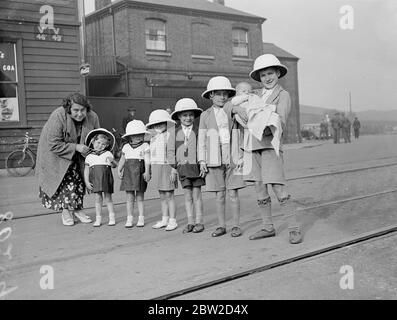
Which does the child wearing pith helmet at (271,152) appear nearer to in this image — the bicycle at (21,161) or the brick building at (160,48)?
the bicycle at (21,161)

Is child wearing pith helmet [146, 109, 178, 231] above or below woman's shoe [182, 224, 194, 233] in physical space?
above

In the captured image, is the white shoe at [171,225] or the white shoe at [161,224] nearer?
the white shoe at [171,225]

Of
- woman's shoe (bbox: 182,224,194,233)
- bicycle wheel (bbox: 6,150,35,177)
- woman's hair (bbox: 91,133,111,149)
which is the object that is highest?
woman's hair (bbox: 91,133,111,149)

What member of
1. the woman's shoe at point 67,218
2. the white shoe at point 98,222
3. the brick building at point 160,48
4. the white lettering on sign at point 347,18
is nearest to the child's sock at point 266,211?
the white lettering on sign at point 347,18

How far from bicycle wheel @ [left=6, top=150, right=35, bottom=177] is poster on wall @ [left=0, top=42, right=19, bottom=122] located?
108 centimetres

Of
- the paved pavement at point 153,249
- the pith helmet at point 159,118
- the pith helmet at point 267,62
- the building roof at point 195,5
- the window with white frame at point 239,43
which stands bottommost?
→ the paved pavement at point 153,249

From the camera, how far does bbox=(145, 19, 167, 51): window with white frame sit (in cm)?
1969

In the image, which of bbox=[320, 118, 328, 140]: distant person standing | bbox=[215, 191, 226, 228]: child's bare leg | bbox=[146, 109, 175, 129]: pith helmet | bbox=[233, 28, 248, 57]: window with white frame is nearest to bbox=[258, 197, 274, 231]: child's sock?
bbox=[215, 191, 226, 228]: child's bare leg

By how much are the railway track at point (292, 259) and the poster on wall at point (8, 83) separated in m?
10.8

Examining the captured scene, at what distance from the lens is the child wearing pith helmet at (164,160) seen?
5625mm

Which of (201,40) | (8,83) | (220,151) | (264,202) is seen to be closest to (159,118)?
(220,151)

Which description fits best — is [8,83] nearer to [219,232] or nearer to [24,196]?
[24,196]

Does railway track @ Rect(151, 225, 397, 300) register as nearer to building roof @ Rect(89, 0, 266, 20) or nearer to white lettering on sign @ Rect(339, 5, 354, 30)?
white lettering on sign @ Rect(339, 5, 354, 30)

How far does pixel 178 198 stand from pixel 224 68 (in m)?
8.87
